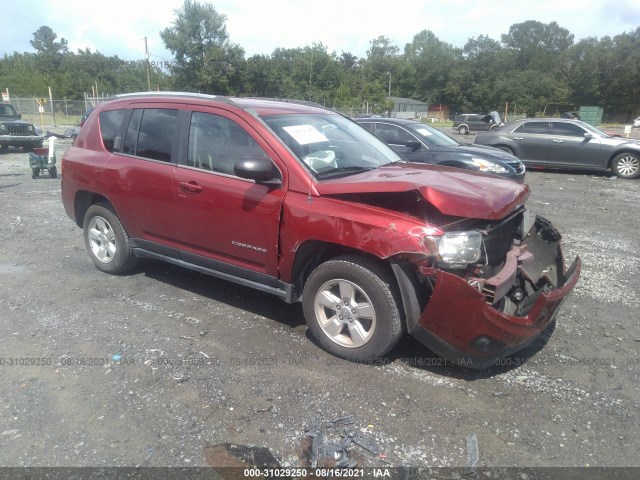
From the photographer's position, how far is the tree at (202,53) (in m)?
31.9

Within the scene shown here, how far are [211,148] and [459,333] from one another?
255 cm

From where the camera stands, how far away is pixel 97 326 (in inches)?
164

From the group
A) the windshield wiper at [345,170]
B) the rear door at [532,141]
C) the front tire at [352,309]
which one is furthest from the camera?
the rear door at [532,141]

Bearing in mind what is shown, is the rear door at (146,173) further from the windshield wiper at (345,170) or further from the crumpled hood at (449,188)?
the crumpled hood at (449,188)

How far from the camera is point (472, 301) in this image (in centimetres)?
298

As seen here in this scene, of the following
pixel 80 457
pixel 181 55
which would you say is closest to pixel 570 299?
pixel 80 457

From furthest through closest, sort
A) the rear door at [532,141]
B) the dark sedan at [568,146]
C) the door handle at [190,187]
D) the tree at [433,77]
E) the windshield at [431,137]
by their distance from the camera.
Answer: the tree at [433,77], the rear door at [532,141], the dark sedan at [568,146], the windshield at [431,137], the door handle at [190,187]

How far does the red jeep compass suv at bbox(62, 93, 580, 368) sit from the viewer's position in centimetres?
314

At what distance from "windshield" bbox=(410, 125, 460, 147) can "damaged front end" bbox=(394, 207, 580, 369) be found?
6.38 metres

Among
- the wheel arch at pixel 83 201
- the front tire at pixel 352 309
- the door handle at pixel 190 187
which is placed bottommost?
the front tire at pixel 352 309

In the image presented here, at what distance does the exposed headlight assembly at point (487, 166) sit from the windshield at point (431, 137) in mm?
921

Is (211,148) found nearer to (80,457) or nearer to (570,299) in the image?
(80,457)

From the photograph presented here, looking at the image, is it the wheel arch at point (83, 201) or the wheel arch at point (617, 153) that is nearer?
the wheel arch at point (83, 201)

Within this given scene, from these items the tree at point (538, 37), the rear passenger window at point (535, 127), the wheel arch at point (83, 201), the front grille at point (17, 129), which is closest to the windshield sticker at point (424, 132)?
the rear passenger window at point (535, 127)
